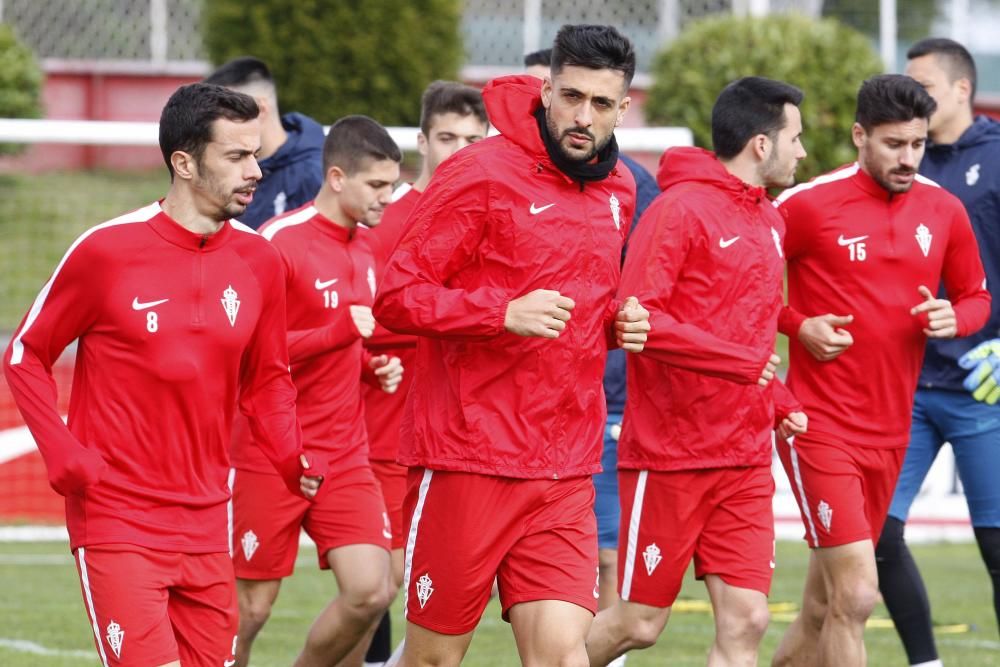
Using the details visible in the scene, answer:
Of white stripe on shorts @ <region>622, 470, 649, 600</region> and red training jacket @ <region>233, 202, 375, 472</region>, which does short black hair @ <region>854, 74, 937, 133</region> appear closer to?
white stripe on shorts @ <region>622, 470, 649, 600</region>

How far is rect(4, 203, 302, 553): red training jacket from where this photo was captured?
5.53m

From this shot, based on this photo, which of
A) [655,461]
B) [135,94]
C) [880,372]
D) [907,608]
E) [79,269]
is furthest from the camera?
[135,94]

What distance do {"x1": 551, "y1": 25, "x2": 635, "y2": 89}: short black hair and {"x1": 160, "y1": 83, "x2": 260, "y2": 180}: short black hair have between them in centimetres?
102

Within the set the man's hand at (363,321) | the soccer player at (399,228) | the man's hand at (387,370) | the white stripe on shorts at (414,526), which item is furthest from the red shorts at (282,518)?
the white stripe on shorts at (414,526)

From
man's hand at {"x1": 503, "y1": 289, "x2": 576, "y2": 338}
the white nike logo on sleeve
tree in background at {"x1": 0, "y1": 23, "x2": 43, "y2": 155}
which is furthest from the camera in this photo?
tree in background at {"x1": 0, "y1": 23, "x2": 43, "y2": 155}

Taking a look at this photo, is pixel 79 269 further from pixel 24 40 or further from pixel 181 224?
pixel 24 40

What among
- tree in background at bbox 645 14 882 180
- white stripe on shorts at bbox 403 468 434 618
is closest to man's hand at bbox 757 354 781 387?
white stripe on shorts at bbox 403 468 434 618

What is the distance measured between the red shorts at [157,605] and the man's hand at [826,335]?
2723mm

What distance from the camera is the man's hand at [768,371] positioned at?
256 inches

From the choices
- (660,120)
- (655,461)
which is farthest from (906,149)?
(660,120)

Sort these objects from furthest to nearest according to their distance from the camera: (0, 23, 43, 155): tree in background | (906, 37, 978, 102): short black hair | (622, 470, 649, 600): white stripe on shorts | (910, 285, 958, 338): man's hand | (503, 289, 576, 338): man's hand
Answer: (0, 23, 43, 155): tree in background < (906, 37, 978, 102): short black hair < (910, 285, 958, 338): man's hand < (622, 470, 649, 600): white stripe on shorts < (503, 289, 576, 338): man's hand

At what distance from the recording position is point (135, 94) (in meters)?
23.2

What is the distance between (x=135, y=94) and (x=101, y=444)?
18.3m

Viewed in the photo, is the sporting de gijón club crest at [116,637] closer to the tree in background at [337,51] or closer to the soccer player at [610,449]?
the soccer player at [610,449]
